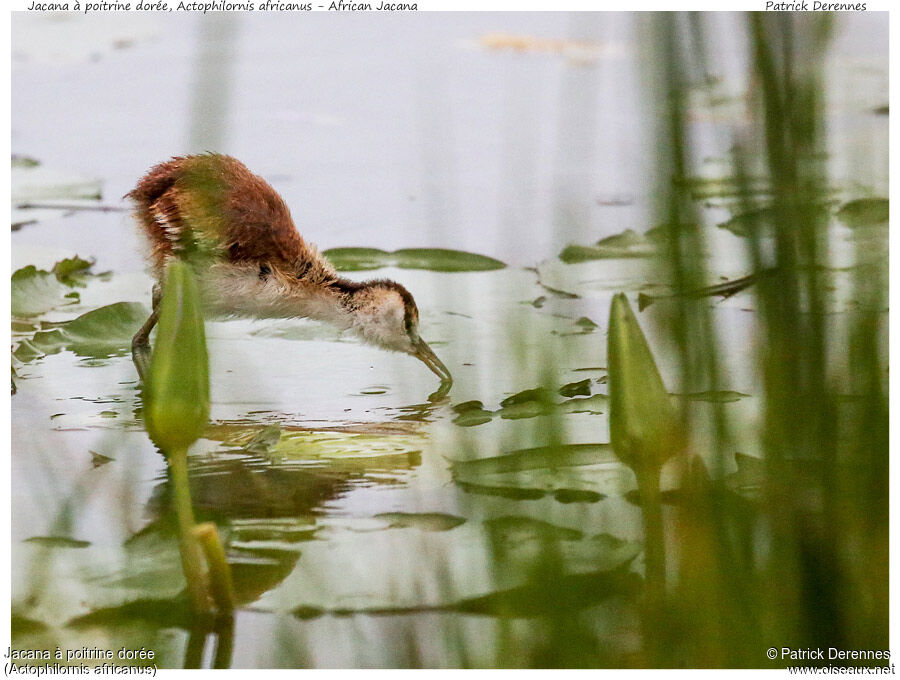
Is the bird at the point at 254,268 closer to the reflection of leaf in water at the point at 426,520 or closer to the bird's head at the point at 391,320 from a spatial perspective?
the bird's head at the point at 391,320

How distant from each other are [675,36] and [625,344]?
405 millimetres

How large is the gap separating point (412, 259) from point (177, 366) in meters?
2.39

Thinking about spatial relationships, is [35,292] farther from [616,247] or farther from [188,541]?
[188,541]

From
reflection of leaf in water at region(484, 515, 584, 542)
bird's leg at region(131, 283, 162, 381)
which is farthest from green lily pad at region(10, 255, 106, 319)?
reflection of leaf in water at region(484, 515, 584, 542)

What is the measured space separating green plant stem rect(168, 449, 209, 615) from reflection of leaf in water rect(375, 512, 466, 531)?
0.41 meters

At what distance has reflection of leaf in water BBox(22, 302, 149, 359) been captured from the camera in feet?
10.1

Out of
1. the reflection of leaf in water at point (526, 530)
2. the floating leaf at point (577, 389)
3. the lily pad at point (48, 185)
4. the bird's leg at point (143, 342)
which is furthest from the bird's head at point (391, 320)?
the lily pad at point (48, 185)

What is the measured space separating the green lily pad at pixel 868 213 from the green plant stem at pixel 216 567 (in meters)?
1.13

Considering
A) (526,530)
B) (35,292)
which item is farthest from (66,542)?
(35,292)

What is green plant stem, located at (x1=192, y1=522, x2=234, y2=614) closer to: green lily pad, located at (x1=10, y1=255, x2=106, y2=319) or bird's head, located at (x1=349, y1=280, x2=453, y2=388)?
bird's head, located at (x1=349, y1=280, x2=453, y2=388)

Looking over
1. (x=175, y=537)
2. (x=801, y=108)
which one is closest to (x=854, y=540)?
(x=801, y=108)

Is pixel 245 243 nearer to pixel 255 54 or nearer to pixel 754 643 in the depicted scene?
pixel 754 643

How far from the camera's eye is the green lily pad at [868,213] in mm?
1813

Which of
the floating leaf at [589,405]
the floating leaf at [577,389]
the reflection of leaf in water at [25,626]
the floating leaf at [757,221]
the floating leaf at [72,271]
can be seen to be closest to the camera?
the floating leaf at [757,221]
